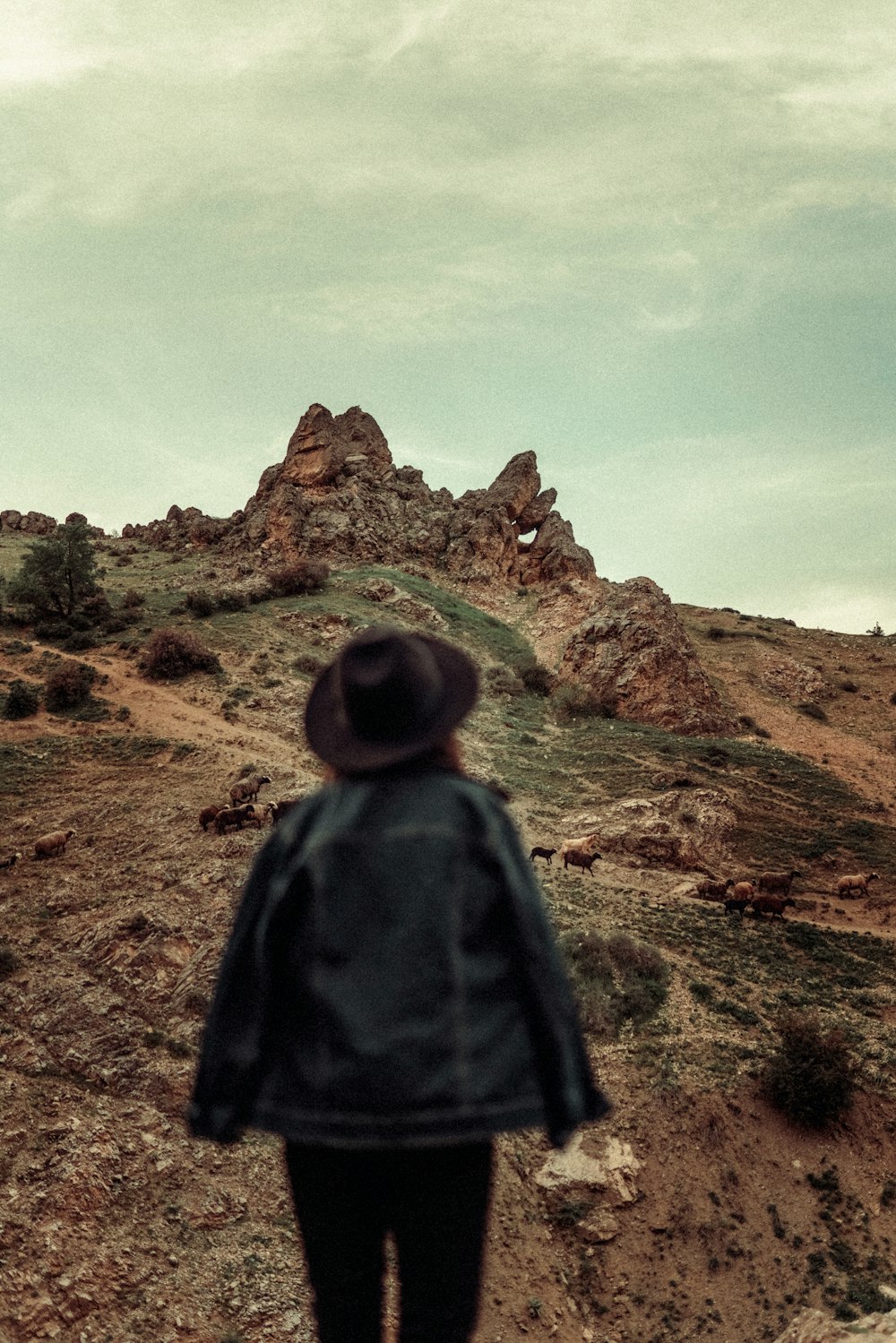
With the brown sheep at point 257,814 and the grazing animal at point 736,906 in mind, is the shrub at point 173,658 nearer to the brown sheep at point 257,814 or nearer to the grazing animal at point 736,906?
the brown sheep at point 257,814

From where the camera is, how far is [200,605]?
40.7m

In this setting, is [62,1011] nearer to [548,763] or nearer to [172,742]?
[172,742]

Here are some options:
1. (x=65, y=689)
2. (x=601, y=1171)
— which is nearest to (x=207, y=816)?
(x=601, y=1171)

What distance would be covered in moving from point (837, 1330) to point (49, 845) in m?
15.8

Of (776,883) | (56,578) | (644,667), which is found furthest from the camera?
(56,578)

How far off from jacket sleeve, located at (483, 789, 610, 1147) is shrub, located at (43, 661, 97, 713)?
2849cm

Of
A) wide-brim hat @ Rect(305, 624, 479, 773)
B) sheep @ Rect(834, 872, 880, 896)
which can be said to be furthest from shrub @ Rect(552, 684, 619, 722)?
wide-brim hat @ Rect(305, 624, 479, 773)

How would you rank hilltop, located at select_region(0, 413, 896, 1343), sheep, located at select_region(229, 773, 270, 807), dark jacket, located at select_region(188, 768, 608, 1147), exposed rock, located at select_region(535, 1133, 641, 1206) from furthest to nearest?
sheep, located at select_region(229, 773, 270, 807)
exposed rock, located at select_region(535, 1133, 641, 1206)
hilltop, located at select_region(0, 413, 896, 1343)
dark jacket, located at select_region(188, 768, 608, 1147)

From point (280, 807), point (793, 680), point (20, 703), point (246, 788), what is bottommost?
point (280, 807)

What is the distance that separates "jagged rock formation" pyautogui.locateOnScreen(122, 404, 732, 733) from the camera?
44000 mm

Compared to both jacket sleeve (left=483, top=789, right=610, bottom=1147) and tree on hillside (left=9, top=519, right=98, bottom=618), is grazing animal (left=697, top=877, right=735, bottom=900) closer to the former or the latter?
jacket sleeve (left=483, top=789, right=610, bottom=1147)

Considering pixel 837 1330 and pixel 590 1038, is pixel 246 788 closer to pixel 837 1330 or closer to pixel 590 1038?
pixel 590 1038

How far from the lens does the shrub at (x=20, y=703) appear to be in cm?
2620

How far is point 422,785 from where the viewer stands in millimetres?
2148
